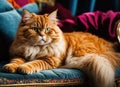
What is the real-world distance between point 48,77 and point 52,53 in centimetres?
29

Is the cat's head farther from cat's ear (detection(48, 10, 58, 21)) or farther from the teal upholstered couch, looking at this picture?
the teal upholstered couch

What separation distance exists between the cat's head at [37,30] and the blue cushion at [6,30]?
19cm

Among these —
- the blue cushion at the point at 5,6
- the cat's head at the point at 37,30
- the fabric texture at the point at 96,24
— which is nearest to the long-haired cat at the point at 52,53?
the cat's head at the point at 37,30

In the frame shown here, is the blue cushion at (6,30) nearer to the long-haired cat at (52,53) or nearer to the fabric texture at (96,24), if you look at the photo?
the long-haired cat at (52,53)

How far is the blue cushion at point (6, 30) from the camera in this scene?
2.12 m

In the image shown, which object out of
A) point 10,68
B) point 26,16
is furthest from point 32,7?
point 10,68

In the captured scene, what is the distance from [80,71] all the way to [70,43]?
35 cm

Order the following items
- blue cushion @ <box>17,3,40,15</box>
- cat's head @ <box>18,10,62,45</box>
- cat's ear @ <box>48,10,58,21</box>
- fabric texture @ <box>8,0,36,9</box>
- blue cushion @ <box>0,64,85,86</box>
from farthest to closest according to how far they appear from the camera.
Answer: fabric texture @ <box>8,0,36,9</box>
blue cushion @ <box>17,3,40,15</box>
cat's ear @ <box>48,10,58,21</box>
cat's head @ <box>18,10,62,45</box>
blue cushion @ <box>0,64,85,86</box>

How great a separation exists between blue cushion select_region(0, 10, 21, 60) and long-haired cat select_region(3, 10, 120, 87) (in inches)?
3.3

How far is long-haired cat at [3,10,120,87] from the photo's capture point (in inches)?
70.7

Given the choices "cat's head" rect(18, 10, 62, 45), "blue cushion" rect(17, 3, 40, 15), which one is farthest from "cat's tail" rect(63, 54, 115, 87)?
"blue cushion" rect(17, 3, 40, 15)

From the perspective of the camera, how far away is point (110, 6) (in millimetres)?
2912

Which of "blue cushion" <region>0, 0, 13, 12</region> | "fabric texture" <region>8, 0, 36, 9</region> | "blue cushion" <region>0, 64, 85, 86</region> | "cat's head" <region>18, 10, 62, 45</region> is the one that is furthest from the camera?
"fabric texture" <region>8, 0, 36, 9</region>

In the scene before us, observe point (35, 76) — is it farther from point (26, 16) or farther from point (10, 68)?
point (26, 16)
